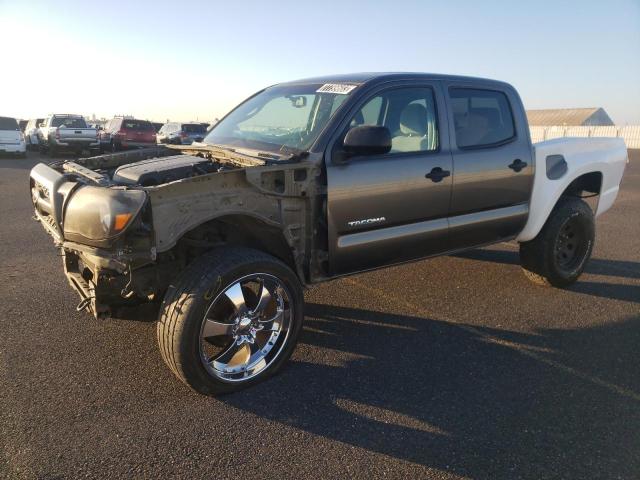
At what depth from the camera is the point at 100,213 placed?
2574 millimetres

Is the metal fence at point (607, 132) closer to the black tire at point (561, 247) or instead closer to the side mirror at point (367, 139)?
the black tire at point (561, 247)

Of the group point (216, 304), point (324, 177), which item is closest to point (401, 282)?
point (324, 177)

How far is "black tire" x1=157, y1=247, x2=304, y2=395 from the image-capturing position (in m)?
2.69

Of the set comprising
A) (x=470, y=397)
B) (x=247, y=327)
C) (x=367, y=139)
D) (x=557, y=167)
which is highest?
(x=367, y=139)

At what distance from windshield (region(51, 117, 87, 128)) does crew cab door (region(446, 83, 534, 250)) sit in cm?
1997

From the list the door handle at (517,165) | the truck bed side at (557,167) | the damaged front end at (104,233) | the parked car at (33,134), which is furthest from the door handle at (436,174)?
the parked car at (33,134)

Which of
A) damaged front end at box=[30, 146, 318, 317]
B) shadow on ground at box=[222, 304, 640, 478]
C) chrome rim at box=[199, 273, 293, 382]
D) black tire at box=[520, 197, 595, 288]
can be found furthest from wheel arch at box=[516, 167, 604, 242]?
chrome rim at box=[199, 273, 293, 382]

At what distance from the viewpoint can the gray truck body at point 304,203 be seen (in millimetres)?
2760

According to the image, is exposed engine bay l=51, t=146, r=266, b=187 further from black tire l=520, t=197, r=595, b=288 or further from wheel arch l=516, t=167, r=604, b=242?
black tire l=520, t=197, r=595, b=288

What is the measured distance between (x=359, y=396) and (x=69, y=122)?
21.6 meters

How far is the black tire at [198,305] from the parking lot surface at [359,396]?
15 centimetres

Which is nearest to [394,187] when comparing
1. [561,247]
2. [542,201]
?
[542,201]

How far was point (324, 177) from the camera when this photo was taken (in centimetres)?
322

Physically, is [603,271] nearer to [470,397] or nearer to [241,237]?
[470,397]
